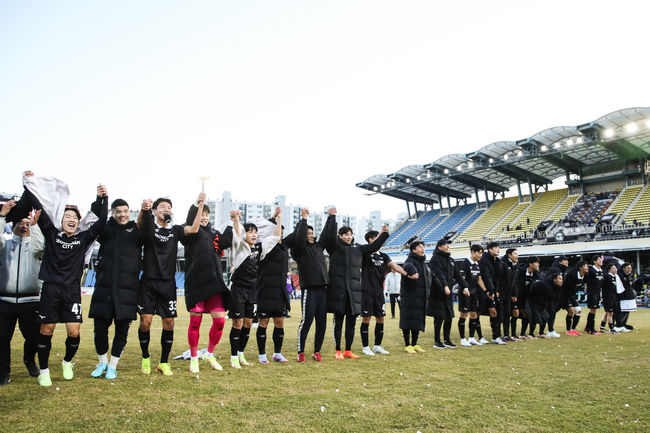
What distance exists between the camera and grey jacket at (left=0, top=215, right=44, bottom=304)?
16.8 feet

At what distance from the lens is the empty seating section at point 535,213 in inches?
1359

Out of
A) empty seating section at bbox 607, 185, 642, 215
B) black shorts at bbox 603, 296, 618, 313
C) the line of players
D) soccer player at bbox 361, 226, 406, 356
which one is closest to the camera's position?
the line of players

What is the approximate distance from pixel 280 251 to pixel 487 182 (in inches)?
1477

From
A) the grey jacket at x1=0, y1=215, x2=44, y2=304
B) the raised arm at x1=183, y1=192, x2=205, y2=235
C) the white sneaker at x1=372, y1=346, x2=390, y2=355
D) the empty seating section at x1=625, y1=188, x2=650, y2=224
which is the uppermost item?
the empty seating section at x1=625, y1=188, x2=650, y2=224

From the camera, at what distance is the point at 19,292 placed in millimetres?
5176

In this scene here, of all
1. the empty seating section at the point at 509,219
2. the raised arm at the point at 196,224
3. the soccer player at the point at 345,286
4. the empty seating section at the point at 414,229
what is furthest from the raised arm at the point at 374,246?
the empty seating section at the point at 414,229

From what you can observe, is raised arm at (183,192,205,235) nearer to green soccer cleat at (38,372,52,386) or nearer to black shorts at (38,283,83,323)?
black shorts at (38,283,83,323)

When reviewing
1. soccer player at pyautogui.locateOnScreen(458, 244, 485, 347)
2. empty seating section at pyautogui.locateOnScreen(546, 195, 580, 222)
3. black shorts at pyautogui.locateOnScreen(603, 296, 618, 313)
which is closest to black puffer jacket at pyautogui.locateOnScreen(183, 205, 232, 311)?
soccer player at pyautogui.locateOnScreen(458, 244, 485, 347)

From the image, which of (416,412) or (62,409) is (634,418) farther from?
(62,409)

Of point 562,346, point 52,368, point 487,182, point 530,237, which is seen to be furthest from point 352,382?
point 487,182

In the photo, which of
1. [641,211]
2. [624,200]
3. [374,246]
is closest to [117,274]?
[374,246]

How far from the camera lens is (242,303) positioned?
6.45 m

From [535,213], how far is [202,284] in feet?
115

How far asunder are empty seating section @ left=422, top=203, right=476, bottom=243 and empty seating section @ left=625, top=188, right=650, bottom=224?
46.4 ft
